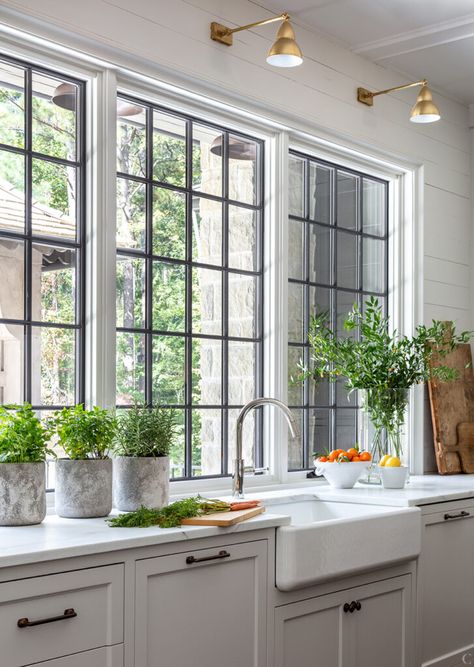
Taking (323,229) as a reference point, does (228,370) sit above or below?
below

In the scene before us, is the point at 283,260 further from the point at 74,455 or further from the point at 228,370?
the point at 74,455

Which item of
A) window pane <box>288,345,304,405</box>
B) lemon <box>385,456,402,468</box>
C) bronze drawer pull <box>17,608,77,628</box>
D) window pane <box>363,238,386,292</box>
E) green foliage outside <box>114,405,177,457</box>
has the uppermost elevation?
window pane <box>363,238,386,292</box>

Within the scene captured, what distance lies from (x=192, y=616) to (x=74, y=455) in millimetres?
574

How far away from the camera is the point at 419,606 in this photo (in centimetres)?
349

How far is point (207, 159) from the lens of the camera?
142 inches

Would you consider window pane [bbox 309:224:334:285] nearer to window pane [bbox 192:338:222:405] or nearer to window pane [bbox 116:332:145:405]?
window pane [bbox 192:338:222:405]

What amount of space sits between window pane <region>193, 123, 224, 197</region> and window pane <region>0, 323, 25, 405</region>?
1.04 meters

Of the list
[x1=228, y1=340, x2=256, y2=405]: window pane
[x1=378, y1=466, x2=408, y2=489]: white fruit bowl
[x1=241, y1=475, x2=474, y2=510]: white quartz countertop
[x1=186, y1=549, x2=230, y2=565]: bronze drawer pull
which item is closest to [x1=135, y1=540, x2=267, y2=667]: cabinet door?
[x1=186, y1=549, x2=230, y2=565]: bronze drawer pull

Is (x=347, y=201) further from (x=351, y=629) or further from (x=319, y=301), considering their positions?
(x=351, y=629)

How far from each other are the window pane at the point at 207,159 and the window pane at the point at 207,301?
33cm

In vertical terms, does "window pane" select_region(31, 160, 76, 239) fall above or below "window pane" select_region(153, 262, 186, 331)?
above

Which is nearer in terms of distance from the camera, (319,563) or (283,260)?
(319,563)

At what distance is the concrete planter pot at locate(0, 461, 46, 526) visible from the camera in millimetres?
2465

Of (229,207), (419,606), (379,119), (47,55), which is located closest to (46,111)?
(47,55)
